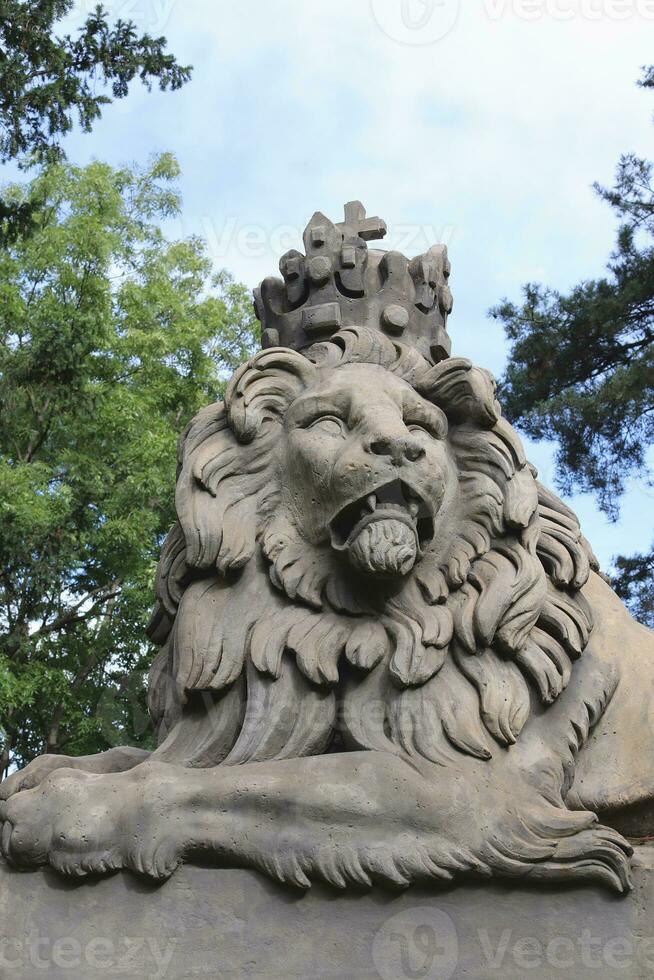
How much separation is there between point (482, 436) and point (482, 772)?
3.17 feet

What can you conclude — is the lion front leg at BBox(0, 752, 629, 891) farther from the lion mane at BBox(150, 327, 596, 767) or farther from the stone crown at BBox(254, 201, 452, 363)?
the stone crown at BBox(254, 201, 452, 363)

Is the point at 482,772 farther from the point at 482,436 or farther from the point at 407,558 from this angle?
the point at 482,436

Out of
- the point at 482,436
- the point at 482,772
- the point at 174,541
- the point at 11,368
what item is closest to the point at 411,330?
the point at 482,436

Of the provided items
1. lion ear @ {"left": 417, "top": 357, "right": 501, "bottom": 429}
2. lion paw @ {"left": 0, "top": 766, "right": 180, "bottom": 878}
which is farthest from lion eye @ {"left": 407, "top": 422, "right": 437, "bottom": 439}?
lion paw @ {"left": 0, "top": 766, "right": 180, "bottom": 878}

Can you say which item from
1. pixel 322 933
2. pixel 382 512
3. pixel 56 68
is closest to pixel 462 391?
pixel 382 512

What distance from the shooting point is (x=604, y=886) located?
2.99 meters

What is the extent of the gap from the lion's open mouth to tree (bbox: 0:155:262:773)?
5472mm

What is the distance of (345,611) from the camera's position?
337 centimetres

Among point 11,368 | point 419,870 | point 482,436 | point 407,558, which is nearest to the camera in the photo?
point 419,870

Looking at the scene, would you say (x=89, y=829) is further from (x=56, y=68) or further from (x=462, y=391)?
(x=56, y=68)

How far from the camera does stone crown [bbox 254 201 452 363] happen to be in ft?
13.2

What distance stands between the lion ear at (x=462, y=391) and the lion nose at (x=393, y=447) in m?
0.34

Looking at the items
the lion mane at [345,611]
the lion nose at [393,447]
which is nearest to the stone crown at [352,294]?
the lion mane at [345,611]

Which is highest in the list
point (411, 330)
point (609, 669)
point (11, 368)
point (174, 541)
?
point (11, 368)
